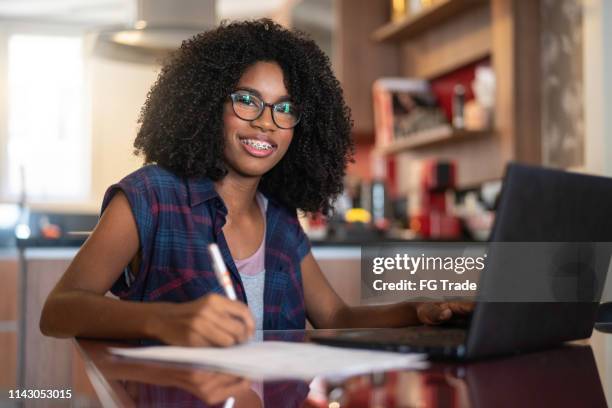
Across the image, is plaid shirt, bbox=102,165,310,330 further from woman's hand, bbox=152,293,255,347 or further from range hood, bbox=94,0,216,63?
range hood, bbox=94,0,216,63

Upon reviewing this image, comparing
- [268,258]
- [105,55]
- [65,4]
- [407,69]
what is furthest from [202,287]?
[65,4]

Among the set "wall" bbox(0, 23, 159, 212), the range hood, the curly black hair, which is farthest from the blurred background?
"wall" bbox(0, 23, 159, 212)

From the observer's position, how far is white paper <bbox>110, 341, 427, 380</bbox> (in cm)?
79

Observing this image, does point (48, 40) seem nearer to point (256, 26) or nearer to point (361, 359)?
point (256, 26)

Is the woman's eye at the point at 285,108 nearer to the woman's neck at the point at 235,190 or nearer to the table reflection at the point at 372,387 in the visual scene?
the woman's neck at the point at 235,190

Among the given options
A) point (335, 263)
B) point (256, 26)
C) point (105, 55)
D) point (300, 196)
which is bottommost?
point (335, 263)

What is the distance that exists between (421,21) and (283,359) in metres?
3.70

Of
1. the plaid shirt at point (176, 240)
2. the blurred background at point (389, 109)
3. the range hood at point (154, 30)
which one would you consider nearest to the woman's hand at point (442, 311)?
the plaid shirt at point (176, 240)

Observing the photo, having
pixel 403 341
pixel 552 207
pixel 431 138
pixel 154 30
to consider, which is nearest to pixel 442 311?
pixel 403 341

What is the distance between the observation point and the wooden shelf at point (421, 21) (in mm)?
4027

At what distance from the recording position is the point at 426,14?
165 inches

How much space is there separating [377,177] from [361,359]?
4239mm

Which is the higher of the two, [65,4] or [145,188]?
[65,4]

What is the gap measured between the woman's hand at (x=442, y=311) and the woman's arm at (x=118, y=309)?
1.21ft
